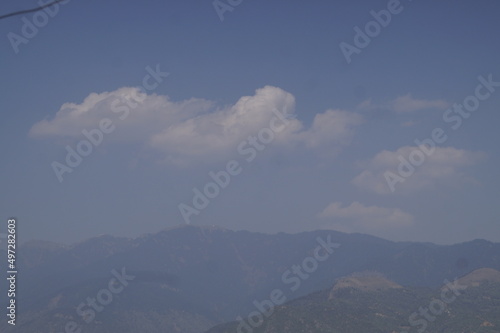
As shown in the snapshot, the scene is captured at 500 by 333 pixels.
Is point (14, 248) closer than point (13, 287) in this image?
Yes

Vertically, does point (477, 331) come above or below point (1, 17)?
below

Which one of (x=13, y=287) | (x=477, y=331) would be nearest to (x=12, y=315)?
(x=13, y=287)

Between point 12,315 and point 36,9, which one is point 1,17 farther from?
point 12,315

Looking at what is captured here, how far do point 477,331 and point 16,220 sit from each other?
199m

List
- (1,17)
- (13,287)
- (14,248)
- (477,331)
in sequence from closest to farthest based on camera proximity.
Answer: (1,17), (14,248), (13,287), (477,331)

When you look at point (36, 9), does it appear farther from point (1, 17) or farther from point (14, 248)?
point (14, 248)

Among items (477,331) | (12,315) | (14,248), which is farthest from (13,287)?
(477,331)

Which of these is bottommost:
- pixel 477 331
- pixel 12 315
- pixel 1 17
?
pixel 477 331

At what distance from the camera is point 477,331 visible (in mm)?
193625

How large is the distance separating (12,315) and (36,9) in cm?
6650

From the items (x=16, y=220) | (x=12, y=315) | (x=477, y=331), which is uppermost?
(x=16, y=220)

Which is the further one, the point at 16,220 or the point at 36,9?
the point at 16,220

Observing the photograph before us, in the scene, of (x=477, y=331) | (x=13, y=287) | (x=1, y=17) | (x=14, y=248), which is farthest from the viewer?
(x=477, y=331)

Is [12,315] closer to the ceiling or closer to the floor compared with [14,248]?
closer to the floor
